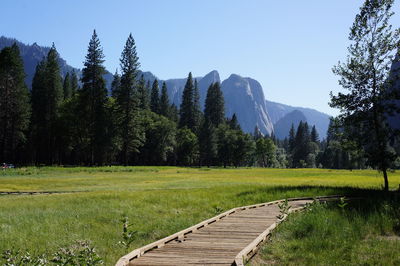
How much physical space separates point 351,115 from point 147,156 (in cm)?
7236

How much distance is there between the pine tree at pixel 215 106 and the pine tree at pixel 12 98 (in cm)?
5868

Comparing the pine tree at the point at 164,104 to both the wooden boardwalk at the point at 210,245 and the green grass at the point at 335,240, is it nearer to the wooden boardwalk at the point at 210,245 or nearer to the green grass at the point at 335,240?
the wooden boardwalk at the point at 210,245

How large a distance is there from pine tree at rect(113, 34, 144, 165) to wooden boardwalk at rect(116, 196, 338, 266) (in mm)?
57408

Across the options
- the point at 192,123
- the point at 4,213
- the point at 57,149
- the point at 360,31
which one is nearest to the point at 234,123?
the point at 192,123

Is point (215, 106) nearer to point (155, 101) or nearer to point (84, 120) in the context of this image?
point (155, 101)

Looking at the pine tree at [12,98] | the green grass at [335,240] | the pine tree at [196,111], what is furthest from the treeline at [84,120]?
the green grass at [335,240]

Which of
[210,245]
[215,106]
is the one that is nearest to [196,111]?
[215,106]

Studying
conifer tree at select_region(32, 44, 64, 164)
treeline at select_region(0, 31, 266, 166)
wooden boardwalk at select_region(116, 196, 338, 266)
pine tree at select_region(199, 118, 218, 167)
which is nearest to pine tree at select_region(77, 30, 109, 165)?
treeline at select_region(0, 31, 266, 166)

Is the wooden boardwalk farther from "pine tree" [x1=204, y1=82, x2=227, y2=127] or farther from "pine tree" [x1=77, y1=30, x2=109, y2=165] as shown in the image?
"pine tree" [x1=204, y1=82, x2=227, y2=127]

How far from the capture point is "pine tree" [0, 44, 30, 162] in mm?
62375

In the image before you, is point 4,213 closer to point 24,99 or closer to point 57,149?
point 24,99

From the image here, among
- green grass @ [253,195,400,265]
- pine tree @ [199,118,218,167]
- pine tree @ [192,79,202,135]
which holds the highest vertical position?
pine tree @ [192,79,202,135]

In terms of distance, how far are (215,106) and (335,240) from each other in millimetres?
105106

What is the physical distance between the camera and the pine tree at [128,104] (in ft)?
224
